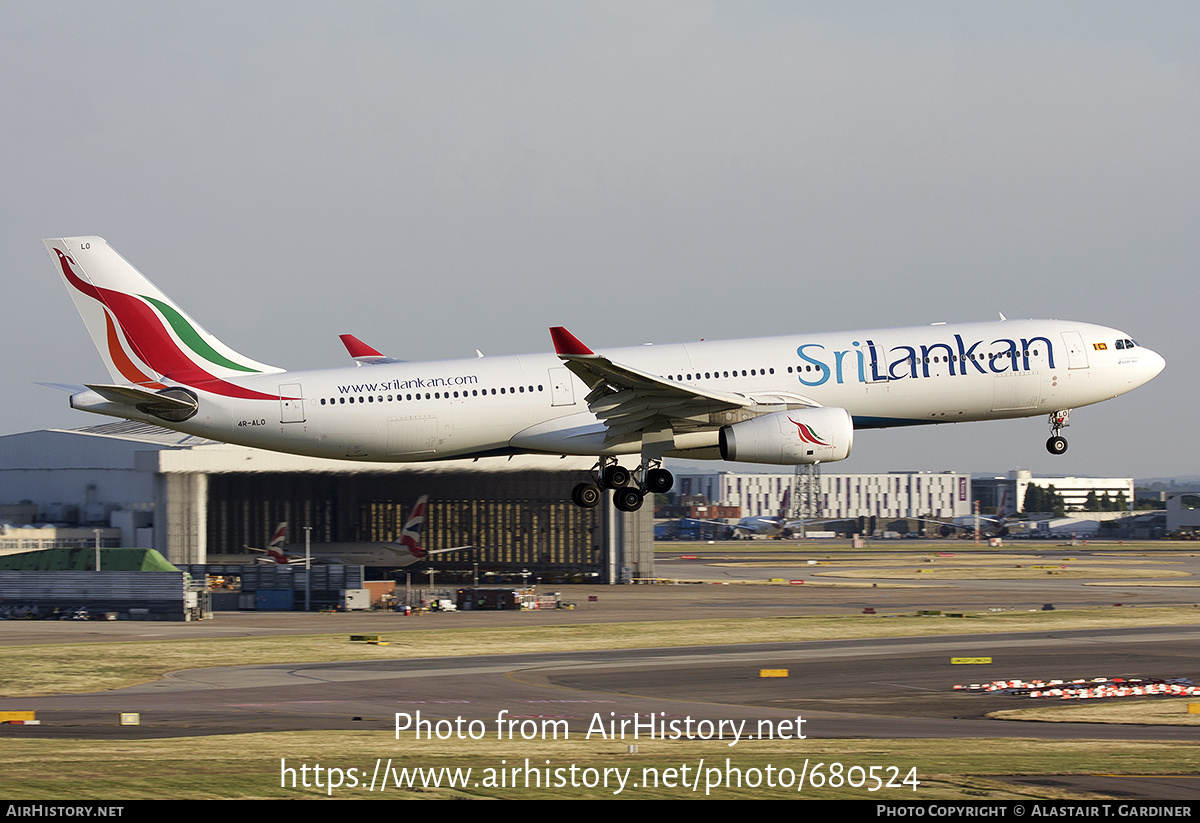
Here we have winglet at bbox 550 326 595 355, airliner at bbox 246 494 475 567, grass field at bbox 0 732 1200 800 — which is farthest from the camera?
airliner at bbox 246 494 475 567

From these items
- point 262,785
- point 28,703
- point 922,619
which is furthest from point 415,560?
point 262,785

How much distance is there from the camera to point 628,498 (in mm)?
46219

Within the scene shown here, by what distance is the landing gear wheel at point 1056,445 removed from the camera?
1923 inches

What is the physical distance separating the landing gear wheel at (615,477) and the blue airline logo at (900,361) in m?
6.97

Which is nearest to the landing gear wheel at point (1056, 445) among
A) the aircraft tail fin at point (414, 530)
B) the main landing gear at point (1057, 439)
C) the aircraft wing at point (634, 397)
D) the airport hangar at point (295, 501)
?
the main landing gear at point (1057, 439)

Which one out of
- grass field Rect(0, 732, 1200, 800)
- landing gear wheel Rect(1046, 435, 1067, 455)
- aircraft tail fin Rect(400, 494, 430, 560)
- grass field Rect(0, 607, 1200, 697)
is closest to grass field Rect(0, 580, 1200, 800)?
grass field Rect(0, 732, 1200, 800)

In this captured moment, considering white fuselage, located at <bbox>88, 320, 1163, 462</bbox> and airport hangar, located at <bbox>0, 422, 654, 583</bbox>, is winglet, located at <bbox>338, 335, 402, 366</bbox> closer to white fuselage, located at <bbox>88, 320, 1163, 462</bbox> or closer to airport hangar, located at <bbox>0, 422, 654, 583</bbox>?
white fuselage, located at <bbox>88, 320, 1163, 462</bbox>

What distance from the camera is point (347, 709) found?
136ft

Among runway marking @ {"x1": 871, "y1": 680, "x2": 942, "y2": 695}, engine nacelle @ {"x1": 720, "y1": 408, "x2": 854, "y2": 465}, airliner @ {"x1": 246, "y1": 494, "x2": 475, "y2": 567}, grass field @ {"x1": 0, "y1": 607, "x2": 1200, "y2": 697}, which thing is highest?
engine nacelle @ {"x1": 720, "y1": 408, "x2": 854, "y2": 465}

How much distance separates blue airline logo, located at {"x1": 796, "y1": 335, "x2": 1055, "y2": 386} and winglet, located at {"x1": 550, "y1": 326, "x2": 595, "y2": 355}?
8.43 meters

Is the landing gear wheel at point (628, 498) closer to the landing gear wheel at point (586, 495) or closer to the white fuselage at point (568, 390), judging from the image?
the white fuselage at point (568, 390)

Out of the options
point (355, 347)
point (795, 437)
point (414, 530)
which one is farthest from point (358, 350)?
point (414, 530)

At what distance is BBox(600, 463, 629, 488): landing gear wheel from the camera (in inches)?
1853
